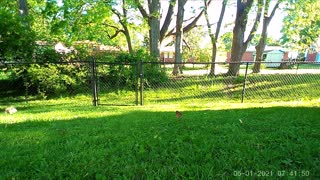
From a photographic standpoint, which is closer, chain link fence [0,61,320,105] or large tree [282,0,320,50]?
chain link fence [0,61,320,105]

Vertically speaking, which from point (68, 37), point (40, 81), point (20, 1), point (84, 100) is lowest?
point (84, 100)

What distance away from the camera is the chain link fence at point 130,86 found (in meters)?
9.30

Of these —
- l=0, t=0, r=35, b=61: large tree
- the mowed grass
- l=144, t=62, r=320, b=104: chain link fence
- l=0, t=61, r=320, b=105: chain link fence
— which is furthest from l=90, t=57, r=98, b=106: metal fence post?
the mowed grass

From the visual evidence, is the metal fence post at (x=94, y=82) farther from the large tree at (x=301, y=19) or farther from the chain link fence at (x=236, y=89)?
the large tree at (x=301, y=19)

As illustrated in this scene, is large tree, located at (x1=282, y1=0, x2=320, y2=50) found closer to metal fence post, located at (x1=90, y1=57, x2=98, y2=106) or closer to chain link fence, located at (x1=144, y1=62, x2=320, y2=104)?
chain link fence, located at (x1=144, y1=62, x2=320, y2=104)

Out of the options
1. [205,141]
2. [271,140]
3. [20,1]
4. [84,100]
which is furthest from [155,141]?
[20,1]

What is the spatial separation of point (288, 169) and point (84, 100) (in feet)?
26.3

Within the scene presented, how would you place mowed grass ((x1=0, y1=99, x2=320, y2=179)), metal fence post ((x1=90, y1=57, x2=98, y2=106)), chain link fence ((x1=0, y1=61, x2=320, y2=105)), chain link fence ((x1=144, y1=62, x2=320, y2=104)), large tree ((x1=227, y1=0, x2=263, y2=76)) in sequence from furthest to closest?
large tree ((x1=227, y1=0, x2=263, y2=76))
chain link fence ((x1=144, y1=62, x2=320, y2=104))
chain link fence ((x1=0, y1=61, x2=320, y2=105))
metal fence post ((x1=90, y1=57, x2=98, y2=106))
mowed grass ((x1=0, y1=99, x2=320, y2=179))

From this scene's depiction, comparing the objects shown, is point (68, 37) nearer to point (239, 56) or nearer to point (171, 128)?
point (239, 56)

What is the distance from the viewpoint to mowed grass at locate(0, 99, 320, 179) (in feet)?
8.39

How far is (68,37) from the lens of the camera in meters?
16.2

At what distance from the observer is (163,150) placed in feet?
9.93

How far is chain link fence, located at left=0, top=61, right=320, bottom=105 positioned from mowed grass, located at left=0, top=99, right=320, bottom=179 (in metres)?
4.64

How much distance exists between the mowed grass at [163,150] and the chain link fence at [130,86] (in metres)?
4.64
